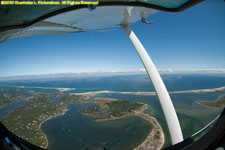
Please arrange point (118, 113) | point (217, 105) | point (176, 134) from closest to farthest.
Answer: point (176, 134), point (118, 113), point (217, 105)

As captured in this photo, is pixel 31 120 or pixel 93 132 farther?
pixel 31 120

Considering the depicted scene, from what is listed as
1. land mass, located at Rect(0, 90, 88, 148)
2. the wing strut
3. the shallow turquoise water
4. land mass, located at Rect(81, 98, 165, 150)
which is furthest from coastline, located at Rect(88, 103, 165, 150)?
the wing strut

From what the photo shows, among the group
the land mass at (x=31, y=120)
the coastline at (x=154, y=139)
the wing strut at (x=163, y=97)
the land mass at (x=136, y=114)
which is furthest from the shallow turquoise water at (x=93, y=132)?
the wing strut at (x=163, y=97)

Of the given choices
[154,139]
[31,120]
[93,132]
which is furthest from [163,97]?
[31,120]

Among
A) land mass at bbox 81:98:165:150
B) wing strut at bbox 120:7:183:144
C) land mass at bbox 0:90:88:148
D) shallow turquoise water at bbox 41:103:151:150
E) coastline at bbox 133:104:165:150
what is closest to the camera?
wing strut at bbox 120:7:183:144

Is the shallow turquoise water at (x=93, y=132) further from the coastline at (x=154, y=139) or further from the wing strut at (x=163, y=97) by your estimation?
the wing strut at (x=163, y=97)

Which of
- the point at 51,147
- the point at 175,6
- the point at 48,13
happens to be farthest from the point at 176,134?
the point at 51,147

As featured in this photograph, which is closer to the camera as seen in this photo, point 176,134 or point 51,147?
point 176,134

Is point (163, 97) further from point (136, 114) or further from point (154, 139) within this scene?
point (136, 114)

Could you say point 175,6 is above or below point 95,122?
above

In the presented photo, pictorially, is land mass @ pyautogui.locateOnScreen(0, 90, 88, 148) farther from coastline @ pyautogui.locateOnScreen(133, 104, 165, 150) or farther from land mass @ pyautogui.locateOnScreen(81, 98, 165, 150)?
coastline @ pyautogui.locateOnScreen(133, 104, 165, 150)

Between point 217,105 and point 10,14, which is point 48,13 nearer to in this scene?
point 10,14
